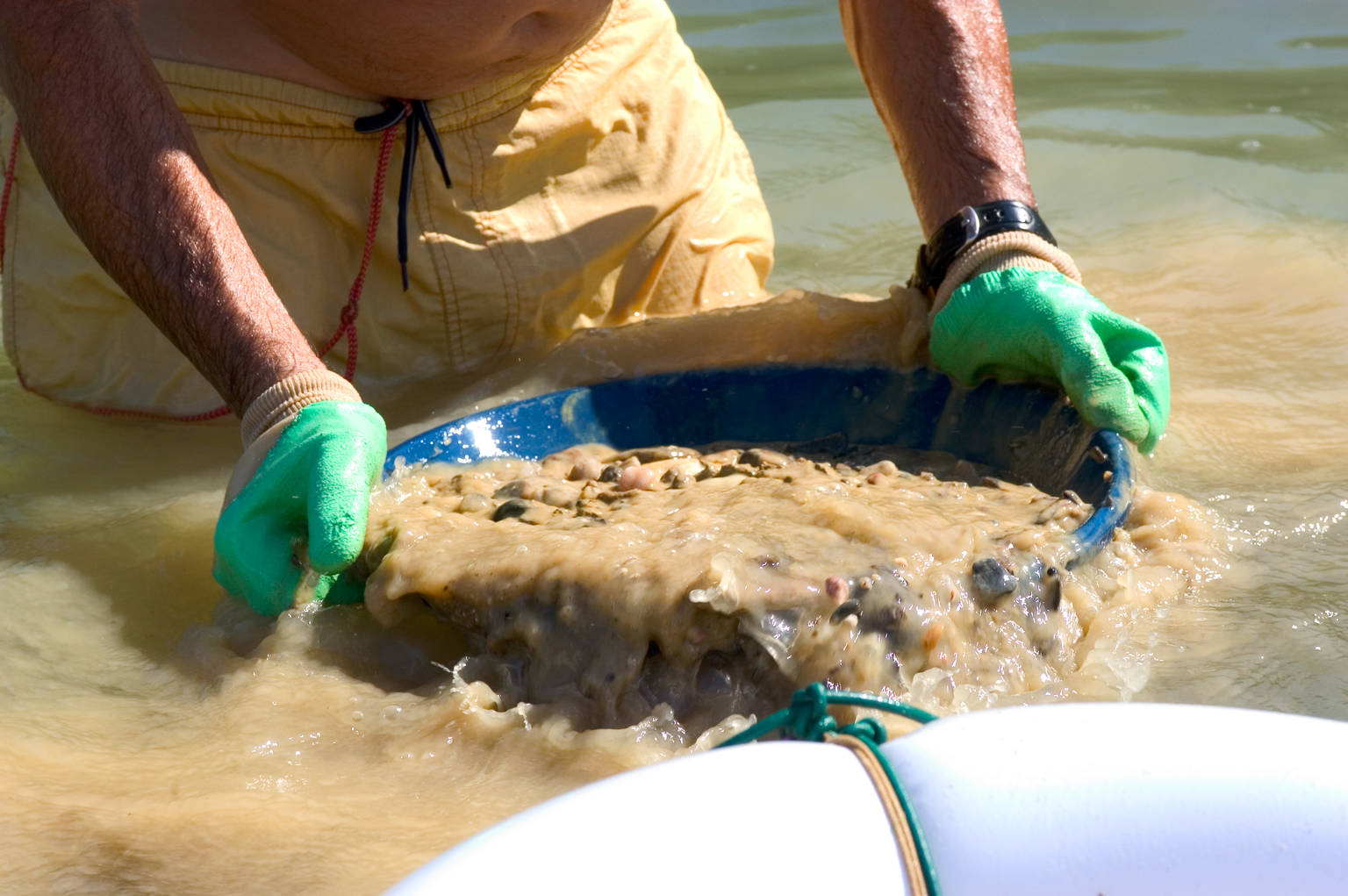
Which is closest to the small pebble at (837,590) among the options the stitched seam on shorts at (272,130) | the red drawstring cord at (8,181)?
the stitched seam on shorts at (272,130)

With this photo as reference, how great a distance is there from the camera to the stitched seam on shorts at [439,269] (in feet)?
7.88

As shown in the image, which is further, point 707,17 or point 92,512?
point 707,17

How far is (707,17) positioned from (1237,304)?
3687 mm

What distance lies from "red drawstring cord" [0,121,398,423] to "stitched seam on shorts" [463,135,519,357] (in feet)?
0.49

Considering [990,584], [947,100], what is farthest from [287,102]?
[990,584]

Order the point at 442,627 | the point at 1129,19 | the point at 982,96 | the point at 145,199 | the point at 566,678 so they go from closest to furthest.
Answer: the point at 566,678 < the point at 442,627 < the point at 145,199 < the point at 982,96 < the point at 1129,19

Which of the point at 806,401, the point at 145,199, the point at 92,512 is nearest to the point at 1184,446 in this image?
the point at 806,401

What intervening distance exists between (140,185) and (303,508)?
1.74ft

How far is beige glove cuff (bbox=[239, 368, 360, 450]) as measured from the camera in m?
1.74

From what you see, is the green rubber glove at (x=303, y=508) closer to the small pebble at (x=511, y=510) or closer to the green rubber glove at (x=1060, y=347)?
the small pebble at (x=511, y=510)

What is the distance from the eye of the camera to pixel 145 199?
6.09 ft

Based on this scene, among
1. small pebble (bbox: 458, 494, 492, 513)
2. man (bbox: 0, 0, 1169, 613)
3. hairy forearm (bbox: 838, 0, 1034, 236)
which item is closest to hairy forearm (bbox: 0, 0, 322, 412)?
man (bbox: 0, 0, 1169, 613)

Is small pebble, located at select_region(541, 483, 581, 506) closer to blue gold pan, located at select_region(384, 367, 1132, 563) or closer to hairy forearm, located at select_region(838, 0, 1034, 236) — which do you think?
blue gold pan, located at select_region(384, 367, 1132, 563)

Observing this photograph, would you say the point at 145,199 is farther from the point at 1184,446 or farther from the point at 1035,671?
the point at 1184,446
